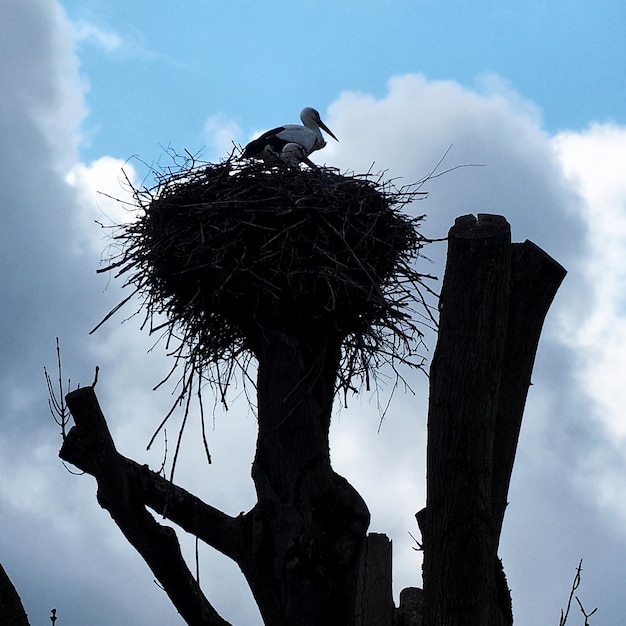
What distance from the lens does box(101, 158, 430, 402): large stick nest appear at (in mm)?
3971

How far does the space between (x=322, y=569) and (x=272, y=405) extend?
2.23ft

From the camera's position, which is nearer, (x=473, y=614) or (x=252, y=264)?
(x=473, y=614)

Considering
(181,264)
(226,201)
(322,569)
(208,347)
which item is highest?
(226,201)

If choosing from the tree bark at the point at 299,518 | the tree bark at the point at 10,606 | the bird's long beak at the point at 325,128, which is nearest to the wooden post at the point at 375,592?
the tree bark at the point at 299,518

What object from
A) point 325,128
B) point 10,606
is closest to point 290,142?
point 325,128

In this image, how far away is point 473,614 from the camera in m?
2.73

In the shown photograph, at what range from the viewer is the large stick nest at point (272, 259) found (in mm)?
3971

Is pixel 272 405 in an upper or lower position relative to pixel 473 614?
upper

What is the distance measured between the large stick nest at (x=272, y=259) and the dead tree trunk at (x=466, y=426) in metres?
0.93

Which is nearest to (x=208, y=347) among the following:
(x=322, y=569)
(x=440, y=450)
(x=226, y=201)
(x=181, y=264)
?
→ (x=181, y=264)

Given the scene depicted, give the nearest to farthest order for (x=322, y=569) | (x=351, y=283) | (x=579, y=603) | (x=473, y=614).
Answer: (x=473, y=614) < (x=322, y=569) < (x=579, y=603) < (x=351, y=283)

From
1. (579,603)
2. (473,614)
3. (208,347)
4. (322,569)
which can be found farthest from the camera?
(208,347)

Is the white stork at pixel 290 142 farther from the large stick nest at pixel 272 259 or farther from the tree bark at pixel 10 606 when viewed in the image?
the tree bark at pixel 10 606

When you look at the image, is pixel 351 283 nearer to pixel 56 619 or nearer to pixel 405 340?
pixel 405 340
